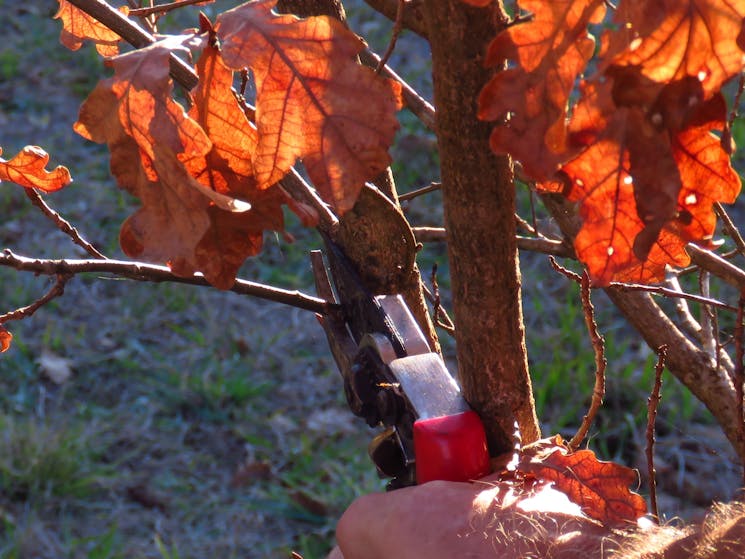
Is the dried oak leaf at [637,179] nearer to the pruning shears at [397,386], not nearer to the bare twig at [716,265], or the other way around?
the pruning shears at [397,386]

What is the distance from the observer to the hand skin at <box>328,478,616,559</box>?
80 centimetres

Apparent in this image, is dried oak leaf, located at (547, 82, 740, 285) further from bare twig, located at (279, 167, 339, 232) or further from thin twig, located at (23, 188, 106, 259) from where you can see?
thin twig, located at (23, 188, 106, 259)

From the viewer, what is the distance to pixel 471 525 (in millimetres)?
831

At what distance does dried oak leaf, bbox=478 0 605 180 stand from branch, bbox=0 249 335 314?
1.24 ft

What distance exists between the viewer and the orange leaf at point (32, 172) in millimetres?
952

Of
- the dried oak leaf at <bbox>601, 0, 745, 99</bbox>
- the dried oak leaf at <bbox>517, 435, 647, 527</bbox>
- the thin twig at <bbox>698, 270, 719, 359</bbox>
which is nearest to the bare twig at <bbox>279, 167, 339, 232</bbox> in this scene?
the dried oak leaf at <bbox>517, 435, 647, 527</bbox>

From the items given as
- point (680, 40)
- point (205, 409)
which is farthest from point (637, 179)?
point (205, 409)

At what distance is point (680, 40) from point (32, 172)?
2.11ft

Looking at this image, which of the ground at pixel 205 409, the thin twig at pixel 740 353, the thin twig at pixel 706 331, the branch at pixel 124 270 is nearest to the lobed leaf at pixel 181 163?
the branch at pixel 124 270

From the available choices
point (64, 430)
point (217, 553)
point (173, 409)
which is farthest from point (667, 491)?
point (64, 430)

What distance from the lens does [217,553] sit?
8.18 ft

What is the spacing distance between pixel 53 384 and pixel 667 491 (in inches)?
73.7

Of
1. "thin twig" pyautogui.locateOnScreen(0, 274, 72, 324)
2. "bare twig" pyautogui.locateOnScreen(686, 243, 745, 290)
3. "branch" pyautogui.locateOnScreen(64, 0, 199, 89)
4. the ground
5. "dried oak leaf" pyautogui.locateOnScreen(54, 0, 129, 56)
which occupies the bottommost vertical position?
the ground

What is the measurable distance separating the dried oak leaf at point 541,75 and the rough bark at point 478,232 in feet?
0.50
